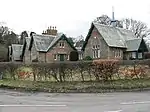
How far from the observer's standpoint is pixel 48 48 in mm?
54906

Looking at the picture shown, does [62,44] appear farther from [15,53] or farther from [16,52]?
[16,52]

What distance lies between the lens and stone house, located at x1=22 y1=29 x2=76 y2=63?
5441 cm

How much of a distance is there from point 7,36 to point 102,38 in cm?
5314

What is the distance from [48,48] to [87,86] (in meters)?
37.1

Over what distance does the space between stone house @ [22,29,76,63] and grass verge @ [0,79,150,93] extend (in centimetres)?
3383

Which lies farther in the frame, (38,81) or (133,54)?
(133,54)

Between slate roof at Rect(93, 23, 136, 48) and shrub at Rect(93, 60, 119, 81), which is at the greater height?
slate roof at Rect(93, 23, 136, 48)

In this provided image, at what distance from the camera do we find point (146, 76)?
20.5m

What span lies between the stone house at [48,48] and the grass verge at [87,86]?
111ft

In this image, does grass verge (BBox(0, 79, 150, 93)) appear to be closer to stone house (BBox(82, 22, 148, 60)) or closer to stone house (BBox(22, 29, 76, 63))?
stone house (BBox(82, 22, 148, 60))

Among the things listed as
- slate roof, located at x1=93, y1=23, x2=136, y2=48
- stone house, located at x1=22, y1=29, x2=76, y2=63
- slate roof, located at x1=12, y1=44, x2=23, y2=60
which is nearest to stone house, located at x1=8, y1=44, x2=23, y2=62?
slate roof, located at x1=12, y1=44, x2=23, y2=60

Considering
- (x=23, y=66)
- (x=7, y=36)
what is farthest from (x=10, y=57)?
(x=23, y=66)

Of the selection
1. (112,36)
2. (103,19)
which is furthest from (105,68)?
(103,19)

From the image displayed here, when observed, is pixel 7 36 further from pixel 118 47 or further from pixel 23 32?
pixel 118 47
